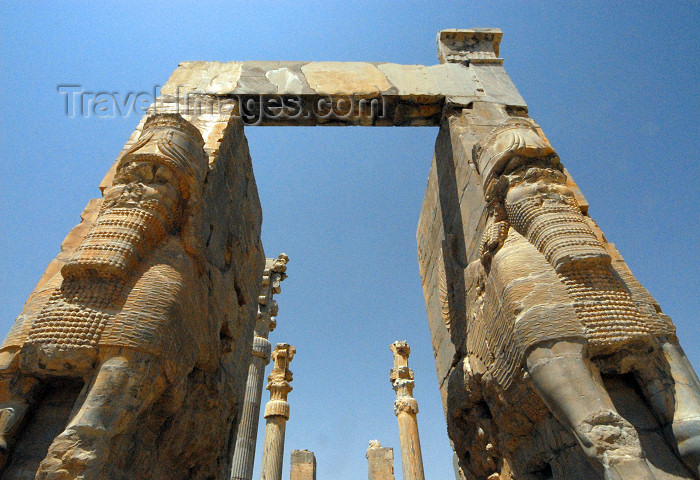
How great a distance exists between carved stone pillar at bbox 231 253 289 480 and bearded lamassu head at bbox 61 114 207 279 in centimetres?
364

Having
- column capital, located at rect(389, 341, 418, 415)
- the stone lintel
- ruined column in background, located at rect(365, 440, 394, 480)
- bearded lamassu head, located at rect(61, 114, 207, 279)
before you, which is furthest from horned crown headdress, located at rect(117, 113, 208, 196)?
ruined column in background, located at rect(365, 440, 394, 480)

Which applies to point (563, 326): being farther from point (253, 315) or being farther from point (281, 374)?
point (281, 374)

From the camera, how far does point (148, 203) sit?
2941mm

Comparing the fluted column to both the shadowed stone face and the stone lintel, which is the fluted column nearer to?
the stone lintel

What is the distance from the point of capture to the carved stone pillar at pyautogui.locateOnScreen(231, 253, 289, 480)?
7.63 meters

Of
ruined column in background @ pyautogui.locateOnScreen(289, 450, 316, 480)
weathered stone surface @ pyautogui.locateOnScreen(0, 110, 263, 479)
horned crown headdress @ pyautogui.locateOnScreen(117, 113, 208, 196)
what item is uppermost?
ruined column in background @ pyautogui.locateOnScreen(289, 450, 316, 480)

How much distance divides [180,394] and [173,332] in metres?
0.49

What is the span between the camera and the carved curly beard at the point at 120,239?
103 inches

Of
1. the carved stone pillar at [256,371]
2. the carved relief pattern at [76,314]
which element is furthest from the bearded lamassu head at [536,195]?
the carved stone pillar at [256,371]

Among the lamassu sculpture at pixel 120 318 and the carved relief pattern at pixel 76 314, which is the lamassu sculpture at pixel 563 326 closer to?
the lamassu sculpture at pixel 120 318

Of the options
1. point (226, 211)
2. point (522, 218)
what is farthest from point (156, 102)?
point (522, 218)

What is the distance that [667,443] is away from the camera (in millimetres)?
2469

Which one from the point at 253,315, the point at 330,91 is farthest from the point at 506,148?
the point at 253,315

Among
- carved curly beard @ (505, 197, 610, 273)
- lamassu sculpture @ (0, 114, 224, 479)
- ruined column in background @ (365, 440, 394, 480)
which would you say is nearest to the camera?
A: lamassu sculpture @ (0, 114, 224, 479)
